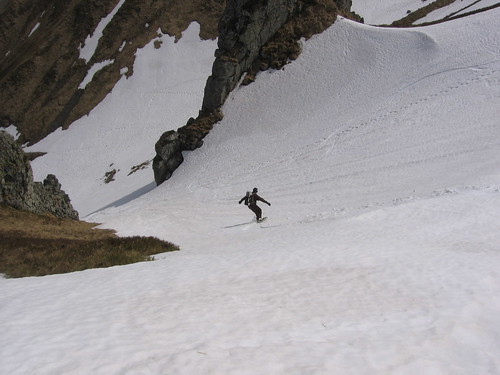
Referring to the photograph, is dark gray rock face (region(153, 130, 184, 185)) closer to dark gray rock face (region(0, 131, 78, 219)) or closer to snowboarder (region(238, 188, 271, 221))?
dark gray rock face (region(0, 131, 78, 219))

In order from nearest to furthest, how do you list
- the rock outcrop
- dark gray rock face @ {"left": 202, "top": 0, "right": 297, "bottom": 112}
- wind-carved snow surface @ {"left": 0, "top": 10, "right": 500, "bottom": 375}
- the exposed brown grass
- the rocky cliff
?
wind-carved snow surface @ {"left": 0, "top": 10, "right": 500, "bottom": 375} < the exposed brown grass < the rock outcrop < dark gray rock face @ {"left": 202, "top": 0, "right": 297, "bottom": 112} < the rocky cliff

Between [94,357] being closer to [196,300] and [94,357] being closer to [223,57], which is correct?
[196,300]

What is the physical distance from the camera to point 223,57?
4609 centimetres

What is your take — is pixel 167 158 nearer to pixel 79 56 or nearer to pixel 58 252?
pixel 58 252

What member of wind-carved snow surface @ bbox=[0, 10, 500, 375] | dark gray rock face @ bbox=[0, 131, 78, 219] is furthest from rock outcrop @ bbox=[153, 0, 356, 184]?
dark gray rock face @ bbox=[0, 131, 78, 219]

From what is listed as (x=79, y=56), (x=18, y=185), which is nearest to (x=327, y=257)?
(x=18, y=185)

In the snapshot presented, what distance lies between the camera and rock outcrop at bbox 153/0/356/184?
43688 millimetres

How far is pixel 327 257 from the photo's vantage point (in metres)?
10.1

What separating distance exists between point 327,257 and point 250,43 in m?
41.8

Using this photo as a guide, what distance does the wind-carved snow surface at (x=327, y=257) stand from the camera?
4.51m

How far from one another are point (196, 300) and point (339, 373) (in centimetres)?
340

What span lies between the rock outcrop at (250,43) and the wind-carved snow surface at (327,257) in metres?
6.70

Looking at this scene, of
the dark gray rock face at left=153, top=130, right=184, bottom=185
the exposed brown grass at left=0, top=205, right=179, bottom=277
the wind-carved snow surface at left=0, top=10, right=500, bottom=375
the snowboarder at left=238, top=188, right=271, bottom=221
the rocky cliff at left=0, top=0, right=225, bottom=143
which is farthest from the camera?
the rocky cliff at left=0, top=0, right=225, bottom=143

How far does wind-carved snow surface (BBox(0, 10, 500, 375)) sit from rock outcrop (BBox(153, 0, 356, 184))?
6.70 m
